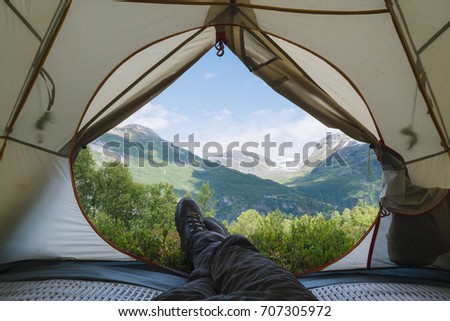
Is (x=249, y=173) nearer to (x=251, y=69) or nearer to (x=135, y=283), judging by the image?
(x=251, y=69)

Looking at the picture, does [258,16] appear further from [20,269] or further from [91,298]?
[20,269]

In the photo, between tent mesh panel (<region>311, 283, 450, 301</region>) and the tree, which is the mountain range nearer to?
the tree

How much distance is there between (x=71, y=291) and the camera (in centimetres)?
115

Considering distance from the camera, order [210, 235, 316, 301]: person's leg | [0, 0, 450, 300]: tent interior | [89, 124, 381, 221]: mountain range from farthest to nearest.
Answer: [89, 124, 381, 221]: mountain range → [0, 0, 450, 300]: tent interior → [210, 235, 316, 301]: person's leg

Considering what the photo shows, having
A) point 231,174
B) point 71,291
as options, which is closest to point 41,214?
point 71,291

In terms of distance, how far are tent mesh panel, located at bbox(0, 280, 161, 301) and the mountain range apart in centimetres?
199

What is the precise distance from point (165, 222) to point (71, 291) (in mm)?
1647

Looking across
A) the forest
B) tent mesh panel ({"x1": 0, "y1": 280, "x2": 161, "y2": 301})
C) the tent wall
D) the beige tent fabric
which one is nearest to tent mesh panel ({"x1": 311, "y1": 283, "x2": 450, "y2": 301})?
the beige tent fabric

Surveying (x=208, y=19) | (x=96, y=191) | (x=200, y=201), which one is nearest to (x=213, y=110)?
(x=200, y=201)

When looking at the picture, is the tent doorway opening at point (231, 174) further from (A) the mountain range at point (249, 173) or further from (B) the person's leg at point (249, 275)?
(B) the person's leg at point (249, 275)

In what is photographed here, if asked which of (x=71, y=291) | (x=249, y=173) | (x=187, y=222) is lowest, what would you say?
(x=71, y=291)

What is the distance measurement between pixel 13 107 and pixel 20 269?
633 mm

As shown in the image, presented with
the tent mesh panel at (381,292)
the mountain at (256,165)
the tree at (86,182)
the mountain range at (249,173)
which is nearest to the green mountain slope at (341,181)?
the mountain range at (249,173)

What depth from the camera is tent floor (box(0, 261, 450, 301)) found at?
3.74 feet
